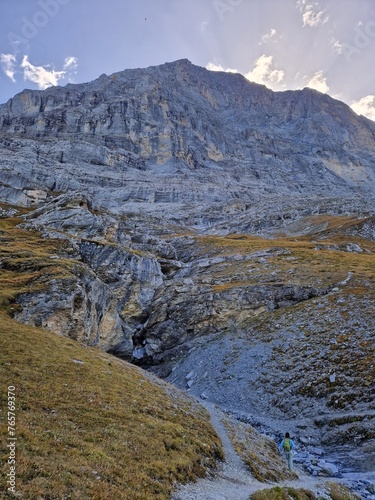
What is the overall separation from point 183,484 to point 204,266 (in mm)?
66867

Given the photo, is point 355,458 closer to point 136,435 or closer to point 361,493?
point 361,493

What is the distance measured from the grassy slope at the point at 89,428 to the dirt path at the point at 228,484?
614 mm

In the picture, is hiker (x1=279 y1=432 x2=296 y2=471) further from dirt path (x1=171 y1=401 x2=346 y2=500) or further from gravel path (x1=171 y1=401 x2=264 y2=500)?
gravel path (x1=171 y1=401 x2=264 y2=500)

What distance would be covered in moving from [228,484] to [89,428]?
688cm

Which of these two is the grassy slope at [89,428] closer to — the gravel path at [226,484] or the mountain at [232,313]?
the gravel path at [226,484]

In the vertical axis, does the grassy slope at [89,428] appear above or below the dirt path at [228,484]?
above

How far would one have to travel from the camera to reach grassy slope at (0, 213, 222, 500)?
1054cm

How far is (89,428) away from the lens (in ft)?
49.1

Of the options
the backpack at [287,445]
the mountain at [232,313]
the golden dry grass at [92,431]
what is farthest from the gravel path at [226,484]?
the mountain at [232,313]

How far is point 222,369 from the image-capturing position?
40688 millimetres

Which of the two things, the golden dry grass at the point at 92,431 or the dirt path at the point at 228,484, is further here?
the dirt path at the point at 228,484

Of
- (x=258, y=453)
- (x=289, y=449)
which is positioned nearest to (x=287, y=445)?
(x=289, y=449)

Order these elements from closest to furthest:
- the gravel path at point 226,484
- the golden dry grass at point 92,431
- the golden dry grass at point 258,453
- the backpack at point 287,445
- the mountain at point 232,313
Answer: the golden dry grass at point 92,431
the gravel path at point 226,484
the golden dry grass at point 258,453
the backpack at point 287,445
the mountain at point 232,313

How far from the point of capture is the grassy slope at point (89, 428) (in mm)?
10538
